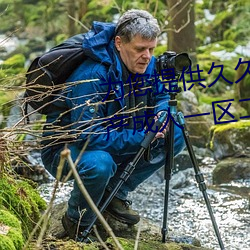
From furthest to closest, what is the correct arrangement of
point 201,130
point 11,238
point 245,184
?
point 201,130 → point 245,184 → point 11,238

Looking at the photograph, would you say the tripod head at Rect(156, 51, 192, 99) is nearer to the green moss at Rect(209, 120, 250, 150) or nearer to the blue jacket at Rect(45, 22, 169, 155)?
the blue jacket at Rect(45, 22, 169, 155)

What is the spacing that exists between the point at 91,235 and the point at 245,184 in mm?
3052

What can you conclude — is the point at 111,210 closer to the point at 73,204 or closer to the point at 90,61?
the point at 73,204

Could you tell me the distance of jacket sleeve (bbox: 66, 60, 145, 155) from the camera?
318 cm

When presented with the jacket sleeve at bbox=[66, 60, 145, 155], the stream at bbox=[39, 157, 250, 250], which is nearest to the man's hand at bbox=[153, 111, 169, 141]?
the jacket sleeve at bbox=[66, 60, 145, 155]

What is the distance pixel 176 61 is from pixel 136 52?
9.1 inches

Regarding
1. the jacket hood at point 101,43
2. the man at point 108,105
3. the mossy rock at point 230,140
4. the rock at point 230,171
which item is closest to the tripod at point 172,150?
the man at point 108,105

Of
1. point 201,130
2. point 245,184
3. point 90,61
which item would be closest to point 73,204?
point 90,61

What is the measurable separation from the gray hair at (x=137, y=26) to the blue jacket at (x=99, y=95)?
13 centimetres

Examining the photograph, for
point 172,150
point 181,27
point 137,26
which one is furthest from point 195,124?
point 137,26

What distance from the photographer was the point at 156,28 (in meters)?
3.25

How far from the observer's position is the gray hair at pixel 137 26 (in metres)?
3.21

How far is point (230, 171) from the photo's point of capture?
20.4 feet

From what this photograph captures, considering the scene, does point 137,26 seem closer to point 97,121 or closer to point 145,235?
point 97,121
